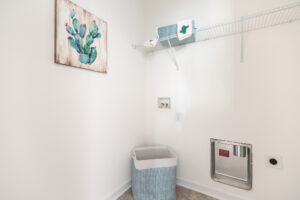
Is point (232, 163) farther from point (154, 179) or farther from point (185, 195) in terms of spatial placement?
point (154, 179)

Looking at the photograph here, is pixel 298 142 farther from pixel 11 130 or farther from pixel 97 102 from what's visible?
pixel 11 130

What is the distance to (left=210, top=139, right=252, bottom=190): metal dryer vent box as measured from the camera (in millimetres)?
1239

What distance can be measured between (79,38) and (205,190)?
72.8 inches

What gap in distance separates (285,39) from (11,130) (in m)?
1.97

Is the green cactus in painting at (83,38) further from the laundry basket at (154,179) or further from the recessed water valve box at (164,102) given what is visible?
the laundry basket at (154,179)

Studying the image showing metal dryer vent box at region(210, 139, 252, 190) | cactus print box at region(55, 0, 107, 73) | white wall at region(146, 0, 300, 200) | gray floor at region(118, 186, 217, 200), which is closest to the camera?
cactus print box at region(55, 0, 107, 73)

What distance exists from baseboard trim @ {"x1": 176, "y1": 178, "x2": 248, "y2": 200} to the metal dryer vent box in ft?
0.38

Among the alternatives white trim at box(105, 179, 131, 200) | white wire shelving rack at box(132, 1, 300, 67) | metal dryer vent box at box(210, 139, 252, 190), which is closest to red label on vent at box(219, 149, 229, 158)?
metal dryer vent box at box(210, 139, 252, 190)

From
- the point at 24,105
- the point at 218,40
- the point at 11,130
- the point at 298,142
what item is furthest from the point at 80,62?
the point at 298,142

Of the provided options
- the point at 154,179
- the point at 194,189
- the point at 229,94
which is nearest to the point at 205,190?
the point at 194,189

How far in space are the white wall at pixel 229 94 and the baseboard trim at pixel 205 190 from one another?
24 mm

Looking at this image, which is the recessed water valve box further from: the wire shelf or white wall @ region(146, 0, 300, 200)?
the wire shelf

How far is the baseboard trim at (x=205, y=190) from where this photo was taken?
132 centimetres

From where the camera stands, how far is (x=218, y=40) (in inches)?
52.9
